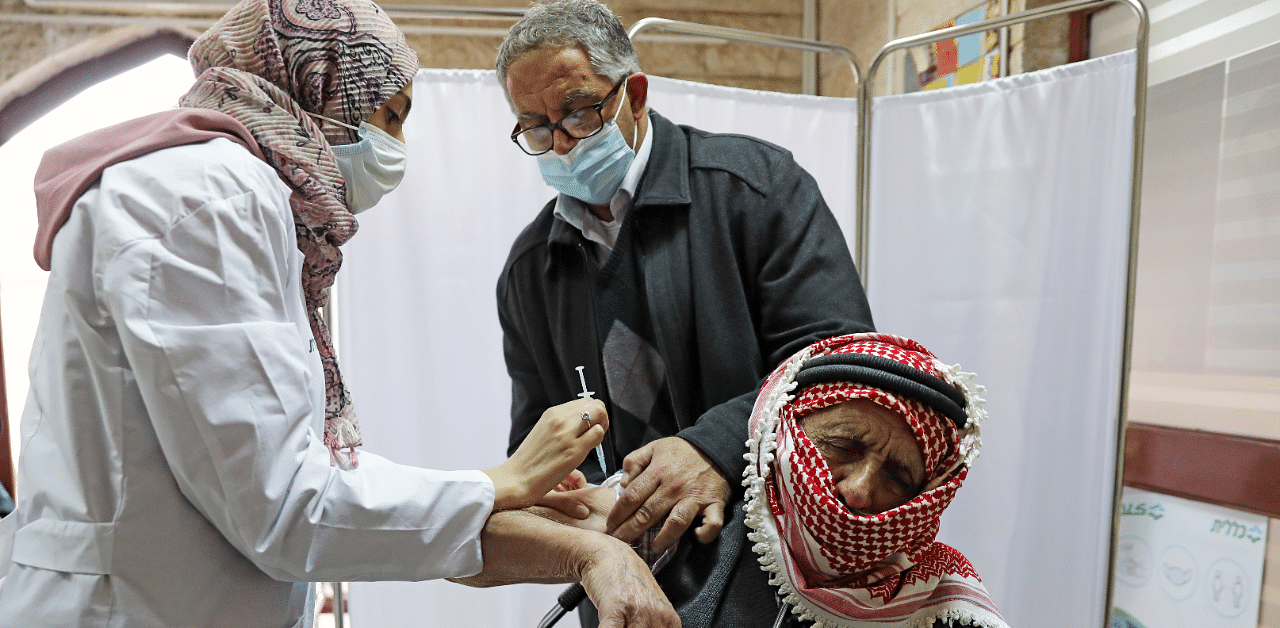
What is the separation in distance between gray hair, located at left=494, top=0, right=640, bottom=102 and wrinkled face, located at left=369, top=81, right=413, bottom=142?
1.42 ft

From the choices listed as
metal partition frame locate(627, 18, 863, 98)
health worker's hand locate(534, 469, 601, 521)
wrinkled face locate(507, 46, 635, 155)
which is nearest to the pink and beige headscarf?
wrinkled face locate(507, 46, 635, 155)

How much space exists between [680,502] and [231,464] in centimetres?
71

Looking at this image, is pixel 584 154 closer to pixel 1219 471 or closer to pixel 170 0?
pixel 1219 471

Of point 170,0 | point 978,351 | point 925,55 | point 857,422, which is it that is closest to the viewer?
point 857,422

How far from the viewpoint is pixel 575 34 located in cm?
183

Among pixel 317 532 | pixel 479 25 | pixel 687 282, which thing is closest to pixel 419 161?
pixel 687 282

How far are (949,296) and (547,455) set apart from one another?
6.89ft

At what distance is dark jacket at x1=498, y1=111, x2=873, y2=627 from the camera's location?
66.3 inches

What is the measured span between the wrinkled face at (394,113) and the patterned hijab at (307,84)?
2.1 inches

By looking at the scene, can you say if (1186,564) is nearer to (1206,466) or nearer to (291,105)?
(1206,466)

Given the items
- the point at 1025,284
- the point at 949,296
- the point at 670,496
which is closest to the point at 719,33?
the point at 949,296

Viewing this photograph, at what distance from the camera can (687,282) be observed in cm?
179

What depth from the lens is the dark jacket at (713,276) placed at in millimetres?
1685

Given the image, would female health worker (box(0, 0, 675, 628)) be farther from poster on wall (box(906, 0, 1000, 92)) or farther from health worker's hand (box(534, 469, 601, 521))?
poster on wall (box(906, 0, 1000, 92))
